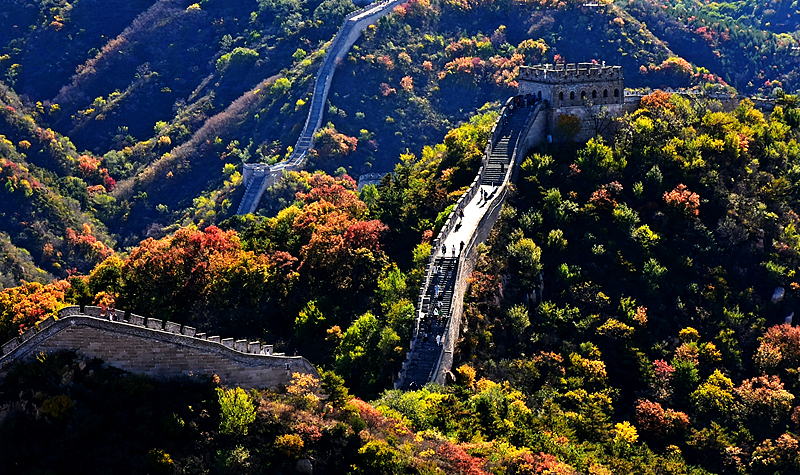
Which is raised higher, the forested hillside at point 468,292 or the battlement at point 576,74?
the battlement at point 576,74

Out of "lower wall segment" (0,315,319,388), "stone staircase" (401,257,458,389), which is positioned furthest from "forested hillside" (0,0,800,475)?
"stone staircase" (401,257,458,389)

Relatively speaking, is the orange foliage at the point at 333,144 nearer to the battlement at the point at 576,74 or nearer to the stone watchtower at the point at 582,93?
the battlement at the point at 576,74

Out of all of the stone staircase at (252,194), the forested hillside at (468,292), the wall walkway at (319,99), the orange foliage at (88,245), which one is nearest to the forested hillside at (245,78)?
the forested hillside at (468,292)

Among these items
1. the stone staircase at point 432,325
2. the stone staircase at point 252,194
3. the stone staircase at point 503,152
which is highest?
the stone staircase at point 503,152

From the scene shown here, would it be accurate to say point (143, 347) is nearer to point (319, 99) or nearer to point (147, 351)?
point (147, 351)

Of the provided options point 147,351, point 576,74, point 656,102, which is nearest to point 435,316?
point 147,351
